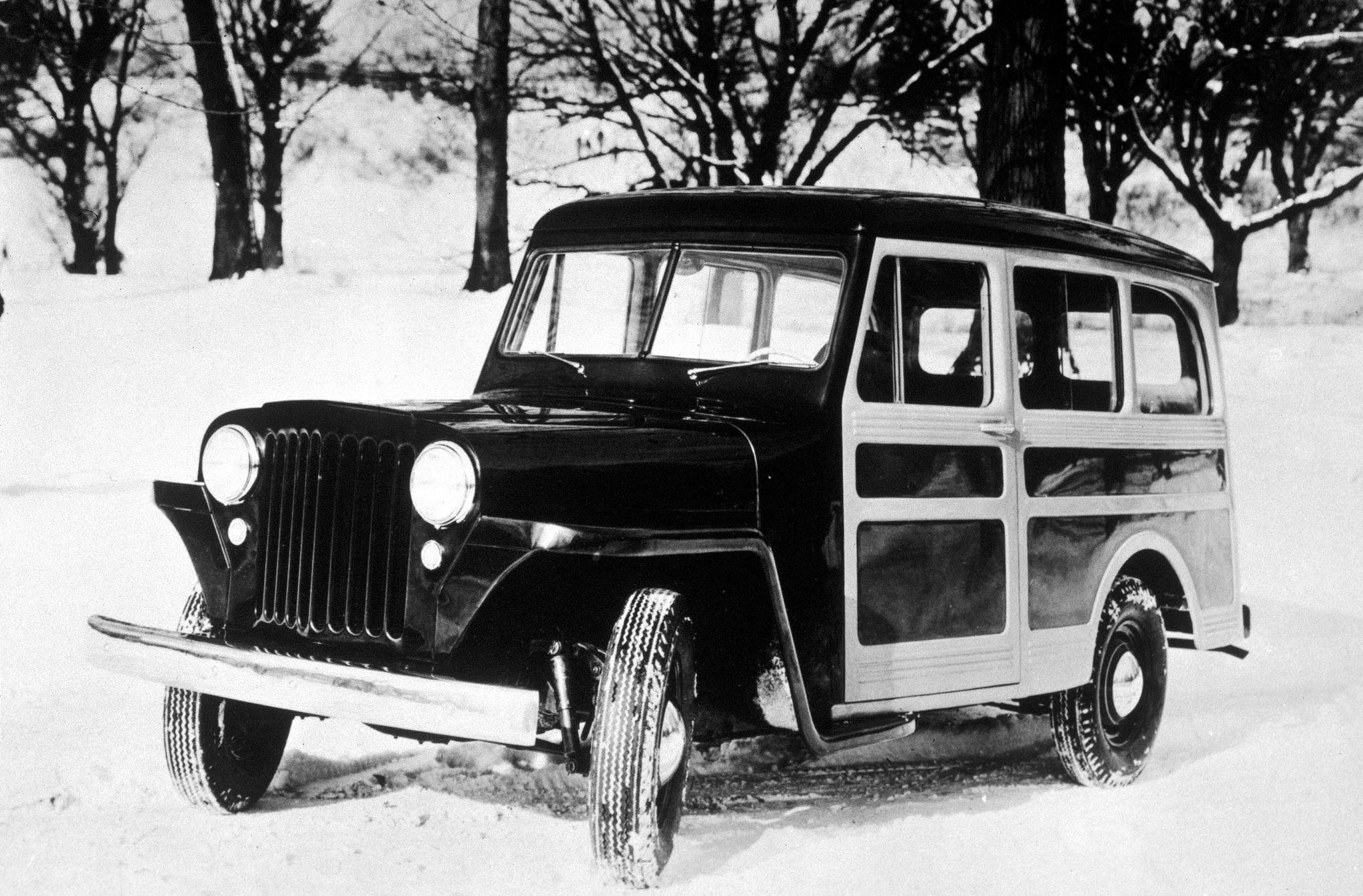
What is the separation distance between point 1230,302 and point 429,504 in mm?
17798

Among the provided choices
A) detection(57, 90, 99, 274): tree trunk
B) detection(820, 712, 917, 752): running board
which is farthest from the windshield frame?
detection(57, 90, 99, 274): tree trunk

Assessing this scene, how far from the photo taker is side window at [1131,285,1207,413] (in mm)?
5887

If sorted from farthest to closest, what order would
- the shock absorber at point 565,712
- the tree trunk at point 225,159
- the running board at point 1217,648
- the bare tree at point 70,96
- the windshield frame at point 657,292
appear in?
1. the tree trunk at point 225,159
2. the bare tree at point 70,96
3. the running board at point 1217,648
4. the windshield frame at point 657,292
5. the shock absorber at point 565,712

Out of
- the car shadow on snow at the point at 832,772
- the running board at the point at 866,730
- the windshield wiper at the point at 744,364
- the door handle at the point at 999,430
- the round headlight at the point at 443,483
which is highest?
the windshield wiper at the point at 744,364

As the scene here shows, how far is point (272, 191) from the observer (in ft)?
61.5

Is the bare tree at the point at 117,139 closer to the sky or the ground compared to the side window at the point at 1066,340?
closer to the sky

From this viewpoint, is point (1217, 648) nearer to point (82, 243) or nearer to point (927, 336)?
point (927, 336)

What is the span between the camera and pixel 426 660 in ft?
13.0

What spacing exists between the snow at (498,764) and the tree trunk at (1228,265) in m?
6.75

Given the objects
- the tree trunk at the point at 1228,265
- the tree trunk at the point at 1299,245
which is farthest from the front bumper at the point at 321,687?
the tree trunk at the point at 1299,245

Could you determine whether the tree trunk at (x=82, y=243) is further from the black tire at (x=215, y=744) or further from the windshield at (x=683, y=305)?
the black tire at (x=215, y=744)

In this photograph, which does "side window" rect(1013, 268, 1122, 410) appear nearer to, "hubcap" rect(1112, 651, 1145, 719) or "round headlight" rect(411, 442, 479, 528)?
"hubcap" rect(1112, 651, 1145, 719)

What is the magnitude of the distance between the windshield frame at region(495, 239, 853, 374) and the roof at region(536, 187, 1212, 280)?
0.05 metres

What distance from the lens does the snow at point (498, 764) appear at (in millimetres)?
4273
